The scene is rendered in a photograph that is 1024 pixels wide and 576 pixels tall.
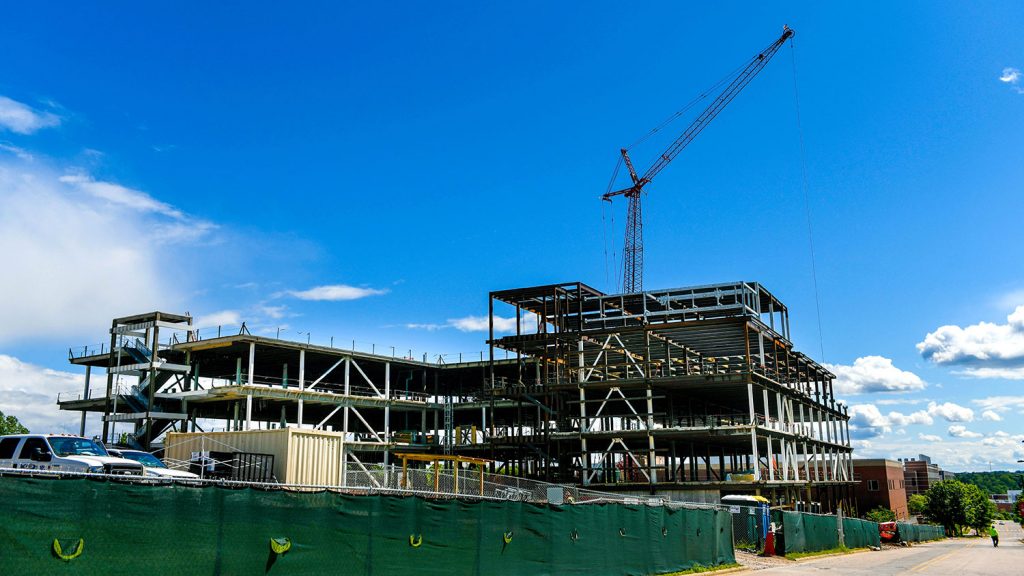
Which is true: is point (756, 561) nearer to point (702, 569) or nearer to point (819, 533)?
point (702, 569)

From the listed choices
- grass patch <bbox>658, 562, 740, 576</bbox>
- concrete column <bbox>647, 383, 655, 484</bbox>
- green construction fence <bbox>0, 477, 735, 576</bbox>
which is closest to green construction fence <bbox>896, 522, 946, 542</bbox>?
concrete column <bbox>647, 383, 655, 484</bbox>

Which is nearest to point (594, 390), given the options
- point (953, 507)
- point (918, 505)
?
point (953, 507)

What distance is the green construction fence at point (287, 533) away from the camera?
9.35 metres

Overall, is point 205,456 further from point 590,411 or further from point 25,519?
point 590,411

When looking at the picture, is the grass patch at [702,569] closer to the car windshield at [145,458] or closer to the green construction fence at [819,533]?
the green construction fence at [819,533]

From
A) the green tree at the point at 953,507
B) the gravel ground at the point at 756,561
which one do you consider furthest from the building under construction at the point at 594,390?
the green tree at the point at 953,507

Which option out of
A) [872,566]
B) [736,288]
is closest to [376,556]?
[872,566]

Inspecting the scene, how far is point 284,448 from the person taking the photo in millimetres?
29984

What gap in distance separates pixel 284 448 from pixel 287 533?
18.5 m

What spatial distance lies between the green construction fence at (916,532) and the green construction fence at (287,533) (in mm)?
47045

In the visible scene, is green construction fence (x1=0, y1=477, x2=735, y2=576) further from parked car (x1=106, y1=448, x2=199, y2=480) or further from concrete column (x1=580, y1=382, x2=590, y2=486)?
concrete column (x1=580, y1=382, x2=590, y2=486)

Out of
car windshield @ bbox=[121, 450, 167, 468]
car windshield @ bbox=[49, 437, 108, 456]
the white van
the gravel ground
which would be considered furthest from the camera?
the gravel ground

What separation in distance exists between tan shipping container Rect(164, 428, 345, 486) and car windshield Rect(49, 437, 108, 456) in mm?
6917

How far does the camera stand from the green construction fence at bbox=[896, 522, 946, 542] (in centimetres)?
6022
